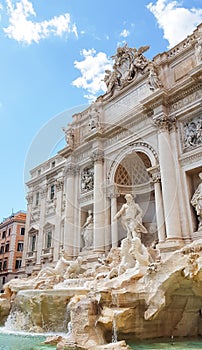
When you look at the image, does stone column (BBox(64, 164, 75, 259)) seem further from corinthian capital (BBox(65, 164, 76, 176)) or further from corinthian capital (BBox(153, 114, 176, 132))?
corinthian capital (BBox(153, 114, 176, 132))

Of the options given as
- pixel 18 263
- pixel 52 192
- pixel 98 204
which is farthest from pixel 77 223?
pixel 18 263

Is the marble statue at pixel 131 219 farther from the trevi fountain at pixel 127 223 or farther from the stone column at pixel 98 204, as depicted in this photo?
the stone column at pixel 98 204

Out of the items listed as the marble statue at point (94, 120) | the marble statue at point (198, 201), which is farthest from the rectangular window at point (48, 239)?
the marble statue at point (198, 201)

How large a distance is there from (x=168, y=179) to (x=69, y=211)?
24.9ft

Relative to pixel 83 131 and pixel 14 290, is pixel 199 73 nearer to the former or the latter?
pixel 83 131

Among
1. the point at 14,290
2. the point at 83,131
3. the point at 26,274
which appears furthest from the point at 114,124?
the point at 26,274

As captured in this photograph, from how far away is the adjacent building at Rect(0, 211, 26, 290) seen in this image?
31583 millimetres

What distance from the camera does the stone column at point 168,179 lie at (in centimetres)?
1214

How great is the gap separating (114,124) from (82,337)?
12.2 m

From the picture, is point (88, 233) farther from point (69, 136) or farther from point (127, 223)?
point (69, 136)

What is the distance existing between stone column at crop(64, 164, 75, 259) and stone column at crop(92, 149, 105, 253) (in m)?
2.45

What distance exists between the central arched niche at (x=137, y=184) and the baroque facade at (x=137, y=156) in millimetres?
54

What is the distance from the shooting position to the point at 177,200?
1262cm

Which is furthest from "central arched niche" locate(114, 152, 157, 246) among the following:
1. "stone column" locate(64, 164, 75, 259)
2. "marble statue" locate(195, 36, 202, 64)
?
"marble statue" locate(195, 36, 202, 64)
